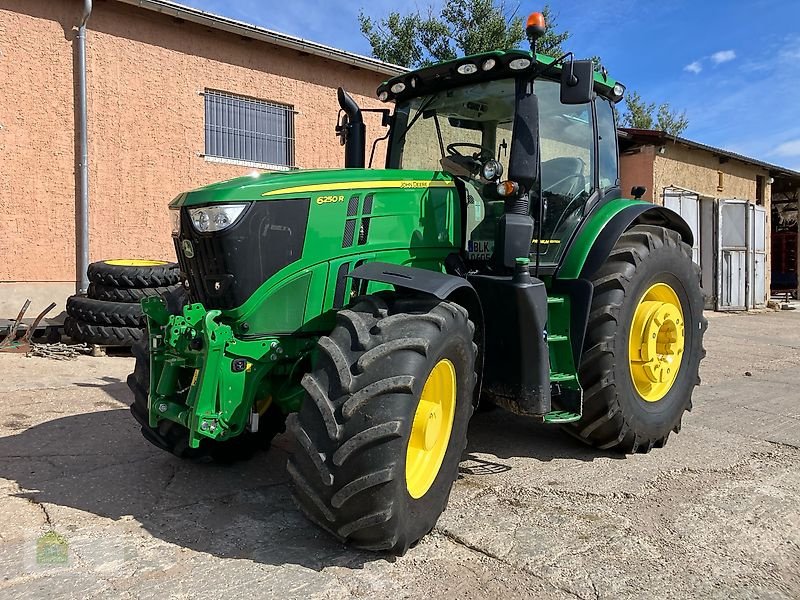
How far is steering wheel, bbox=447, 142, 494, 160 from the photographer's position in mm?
4359

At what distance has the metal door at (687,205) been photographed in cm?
1544

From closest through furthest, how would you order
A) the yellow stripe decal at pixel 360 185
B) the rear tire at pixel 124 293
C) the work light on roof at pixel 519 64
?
the yellow stripe decal at pixel 360 185 < the work light on roof at pixel 519 64 < the rear tire at pixel 124 293

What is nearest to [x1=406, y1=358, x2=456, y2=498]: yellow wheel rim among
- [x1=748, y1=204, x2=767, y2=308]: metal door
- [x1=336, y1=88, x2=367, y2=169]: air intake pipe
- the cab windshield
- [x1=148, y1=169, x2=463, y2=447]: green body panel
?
[x1=148, y1=169, x2=463, y2=447]: green body panel

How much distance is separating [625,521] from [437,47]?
88.9 ft

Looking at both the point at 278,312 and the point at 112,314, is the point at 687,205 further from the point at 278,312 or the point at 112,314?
the point at 278,312

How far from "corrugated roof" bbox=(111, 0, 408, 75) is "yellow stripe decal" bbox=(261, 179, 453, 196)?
7.66 metres

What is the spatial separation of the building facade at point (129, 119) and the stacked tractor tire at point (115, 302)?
1.56 meters

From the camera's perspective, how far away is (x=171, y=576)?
2.73m

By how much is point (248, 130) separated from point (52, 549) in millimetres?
9046

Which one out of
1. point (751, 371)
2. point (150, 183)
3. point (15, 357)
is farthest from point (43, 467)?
point (751, 371)

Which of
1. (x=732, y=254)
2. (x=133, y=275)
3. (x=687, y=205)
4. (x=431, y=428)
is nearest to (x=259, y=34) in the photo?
(x=133, y=275)

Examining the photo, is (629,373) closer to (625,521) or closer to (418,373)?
(625,521)

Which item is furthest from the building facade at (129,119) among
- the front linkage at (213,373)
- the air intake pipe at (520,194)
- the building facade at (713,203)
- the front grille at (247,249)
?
the building facade at (713,203)

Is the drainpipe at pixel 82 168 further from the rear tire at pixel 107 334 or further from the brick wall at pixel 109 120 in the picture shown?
the rear tire at pixel 107 334
